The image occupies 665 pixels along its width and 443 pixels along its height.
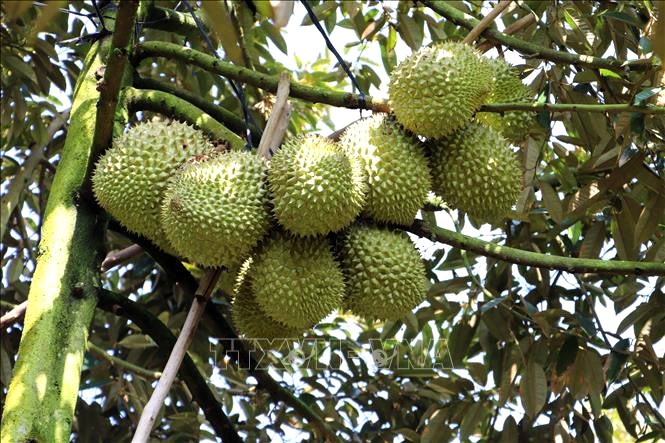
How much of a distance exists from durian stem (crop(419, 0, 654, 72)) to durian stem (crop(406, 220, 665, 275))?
0.44 metres

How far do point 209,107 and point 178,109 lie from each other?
0.14 meters

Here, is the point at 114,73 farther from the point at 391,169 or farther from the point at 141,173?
the point at 391,169

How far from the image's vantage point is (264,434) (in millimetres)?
3166

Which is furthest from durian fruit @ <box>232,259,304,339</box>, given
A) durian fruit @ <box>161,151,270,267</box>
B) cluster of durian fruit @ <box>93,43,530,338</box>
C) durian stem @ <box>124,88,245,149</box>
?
durian stem @ <box>124,88,245,149</box>

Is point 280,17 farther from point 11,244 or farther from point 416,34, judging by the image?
point 11,244

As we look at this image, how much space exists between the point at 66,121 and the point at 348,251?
6.75ft

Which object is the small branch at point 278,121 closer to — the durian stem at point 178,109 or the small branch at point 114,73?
the durian stem at point 178,109

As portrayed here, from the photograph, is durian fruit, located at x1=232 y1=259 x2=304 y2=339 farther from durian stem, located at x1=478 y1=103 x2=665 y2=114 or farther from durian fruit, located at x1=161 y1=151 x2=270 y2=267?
durian stem, located at x1=478 y1=103 x2=665 y2=114

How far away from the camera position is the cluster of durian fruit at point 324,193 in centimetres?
186

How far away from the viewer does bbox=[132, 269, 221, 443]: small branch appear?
1.75 m

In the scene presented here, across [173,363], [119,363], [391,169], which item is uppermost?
[391,169]

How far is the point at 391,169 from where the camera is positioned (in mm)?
1957

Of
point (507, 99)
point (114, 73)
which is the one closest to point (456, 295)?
point (507, 99)

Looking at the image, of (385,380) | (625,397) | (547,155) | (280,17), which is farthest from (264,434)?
(280,17)
